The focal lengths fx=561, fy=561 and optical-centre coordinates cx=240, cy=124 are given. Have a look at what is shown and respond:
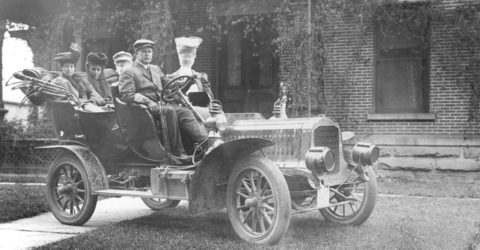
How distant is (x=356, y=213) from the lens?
239 inches

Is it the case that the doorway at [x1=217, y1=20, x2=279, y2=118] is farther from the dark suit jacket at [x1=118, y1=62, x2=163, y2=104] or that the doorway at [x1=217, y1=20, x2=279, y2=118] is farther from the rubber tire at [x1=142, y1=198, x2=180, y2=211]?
the dark suit jacket at [x1=118, y1=62, x2=163, y2=104]

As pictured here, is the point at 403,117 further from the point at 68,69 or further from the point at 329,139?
the point at 68,69

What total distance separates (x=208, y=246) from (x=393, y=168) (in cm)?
771

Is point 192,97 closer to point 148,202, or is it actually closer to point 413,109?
point 148,202

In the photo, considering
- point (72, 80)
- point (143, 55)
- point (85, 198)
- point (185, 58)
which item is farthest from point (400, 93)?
point (85, 198)

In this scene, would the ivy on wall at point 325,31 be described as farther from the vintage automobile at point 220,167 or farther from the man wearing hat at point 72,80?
the vintage automobile at point 220,167

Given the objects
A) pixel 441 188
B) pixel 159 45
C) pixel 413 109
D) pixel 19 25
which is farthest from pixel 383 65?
pixel 19 25

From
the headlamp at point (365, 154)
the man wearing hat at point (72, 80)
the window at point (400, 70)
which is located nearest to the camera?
the headlamp at point (365, 154)

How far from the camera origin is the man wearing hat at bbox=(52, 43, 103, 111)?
270 inches

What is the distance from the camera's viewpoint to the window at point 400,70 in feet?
39.8

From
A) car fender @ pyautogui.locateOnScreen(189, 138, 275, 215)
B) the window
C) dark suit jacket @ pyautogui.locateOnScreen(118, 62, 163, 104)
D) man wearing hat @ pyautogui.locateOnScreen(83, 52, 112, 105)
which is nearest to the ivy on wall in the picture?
the window

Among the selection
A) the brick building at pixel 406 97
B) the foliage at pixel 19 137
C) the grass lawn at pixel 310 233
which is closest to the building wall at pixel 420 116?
the brick building at pixel 406 97

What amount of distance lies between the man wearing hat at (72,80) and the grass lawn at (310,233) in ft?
5.81

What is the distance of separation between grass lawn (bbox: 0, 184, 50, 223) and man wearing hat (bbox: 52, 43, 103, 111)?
1.60m
